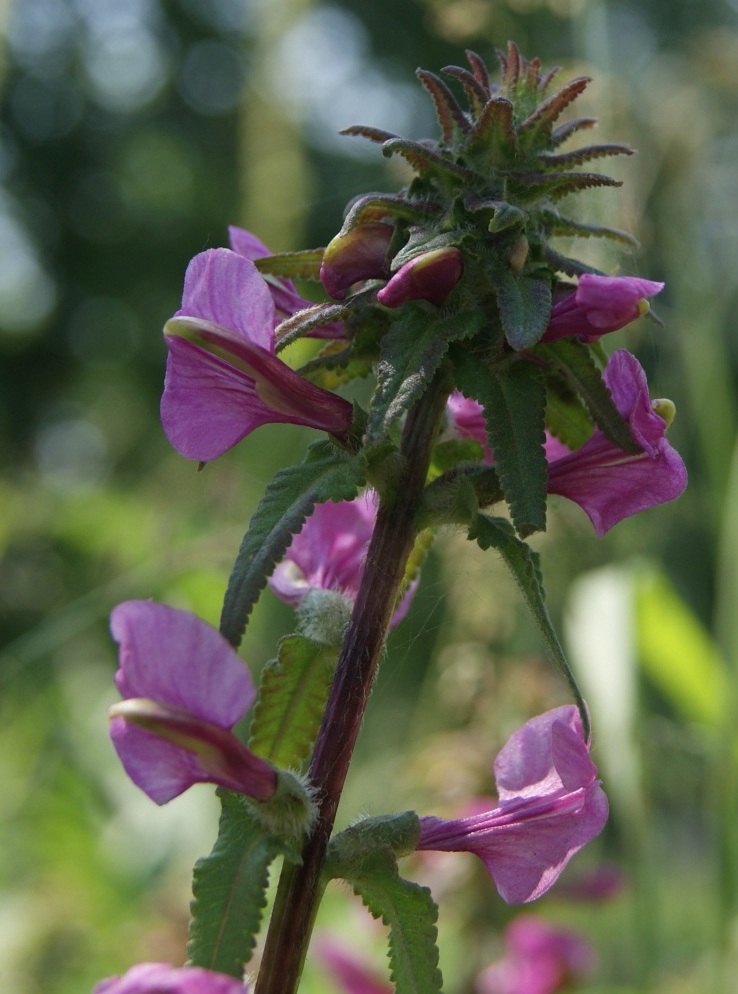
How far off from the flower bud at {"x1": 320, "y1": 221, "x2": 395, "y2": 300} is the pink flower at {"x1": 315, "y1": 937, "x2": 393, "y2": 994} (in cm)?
92

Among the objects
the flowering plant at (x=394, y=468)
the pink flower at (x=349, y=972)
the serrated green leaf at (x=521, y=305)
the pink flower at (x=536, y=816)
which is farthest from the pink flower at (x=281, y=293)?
the pink flower at (x=349, y=972)

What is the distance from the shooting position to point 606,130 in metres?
1.47

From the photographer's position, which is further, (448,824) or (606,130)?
(606,130)

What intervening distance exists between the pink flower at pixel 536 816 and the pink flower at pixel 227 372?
0.66 ft

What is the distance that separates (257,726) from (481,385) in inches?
8.9

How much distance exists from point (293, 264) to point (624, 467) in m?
0.22

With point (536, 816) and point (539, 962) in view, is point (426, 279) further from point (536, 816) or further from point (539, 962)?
point (539, 962)

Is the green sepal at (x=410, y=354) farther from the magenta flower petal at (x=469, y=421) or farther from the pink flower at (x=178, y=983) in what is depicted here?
the pink flower at (x=178, y=983)

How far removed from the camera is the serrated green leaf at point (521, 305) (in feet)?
1.70

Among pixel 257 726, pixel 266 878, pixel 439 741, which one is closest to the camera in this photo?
pixel 266 878

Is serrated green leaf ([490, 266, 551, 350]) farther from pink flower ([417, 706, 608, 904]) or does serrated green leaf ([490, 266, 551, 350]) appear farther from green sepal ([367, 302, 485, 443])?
pink flower ([417, 706, 608, 904])

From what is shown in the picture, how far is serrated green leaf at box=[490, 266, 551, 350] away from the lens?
1.70 ft

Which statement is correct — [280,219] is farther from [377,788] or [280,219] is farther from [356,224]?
[356,224]

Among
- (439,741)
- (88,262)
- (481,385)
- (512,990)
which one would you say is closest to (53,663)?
(439,741)
